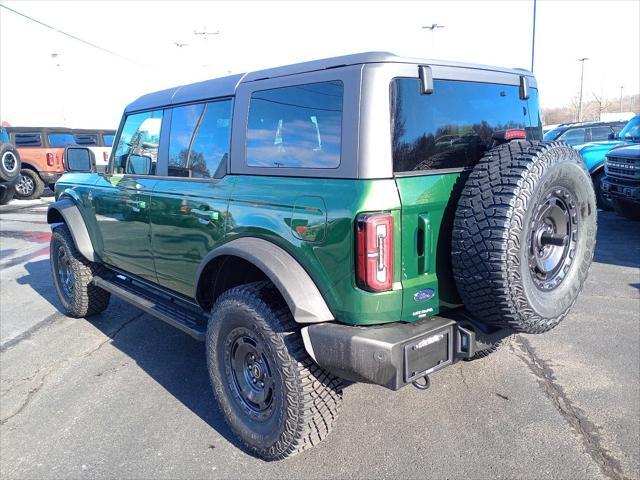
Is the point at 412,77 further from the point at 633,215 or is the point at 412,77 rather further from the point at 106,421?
the point at 633,215

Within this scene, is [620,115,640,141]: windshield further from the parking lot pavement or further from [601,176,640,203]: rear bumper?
the parking lot pavement

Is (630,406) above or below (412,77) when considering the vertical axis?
below

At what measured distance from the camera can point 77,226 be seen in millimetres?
4758

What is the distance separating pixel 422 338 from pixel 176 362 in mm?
2435

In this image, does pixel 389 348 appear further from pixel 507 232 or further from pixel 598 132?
pixel 598 132

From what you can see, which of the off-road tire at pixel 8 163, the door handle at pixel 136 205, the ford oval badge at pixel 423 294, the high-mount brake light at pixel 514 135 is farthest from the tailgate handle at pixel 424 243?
the off-road tire at pixel 8 163

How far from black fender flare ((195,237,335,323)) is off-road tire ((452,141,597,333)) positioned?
687 millimetres

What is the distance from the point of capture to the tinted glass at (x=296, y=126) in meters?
2.46

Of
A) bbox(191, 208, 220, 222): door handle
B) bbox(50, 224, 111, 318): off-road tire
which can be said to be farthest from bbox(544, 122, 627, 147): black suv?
bbox(191, 208, 220, 222): door handle

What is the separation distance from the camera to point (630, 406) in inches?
126

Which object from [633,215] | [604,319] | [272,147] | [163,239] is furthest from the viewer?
[633,215]

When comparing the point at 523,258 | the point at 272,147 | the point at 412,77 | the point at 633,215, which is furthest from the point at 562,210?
the point at 633,215

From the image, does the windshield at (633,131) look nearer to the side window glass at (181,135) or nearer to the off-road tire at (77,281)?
the side window glass at (181,135)

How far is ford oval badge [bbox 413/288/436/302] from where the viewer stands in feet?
8.00
